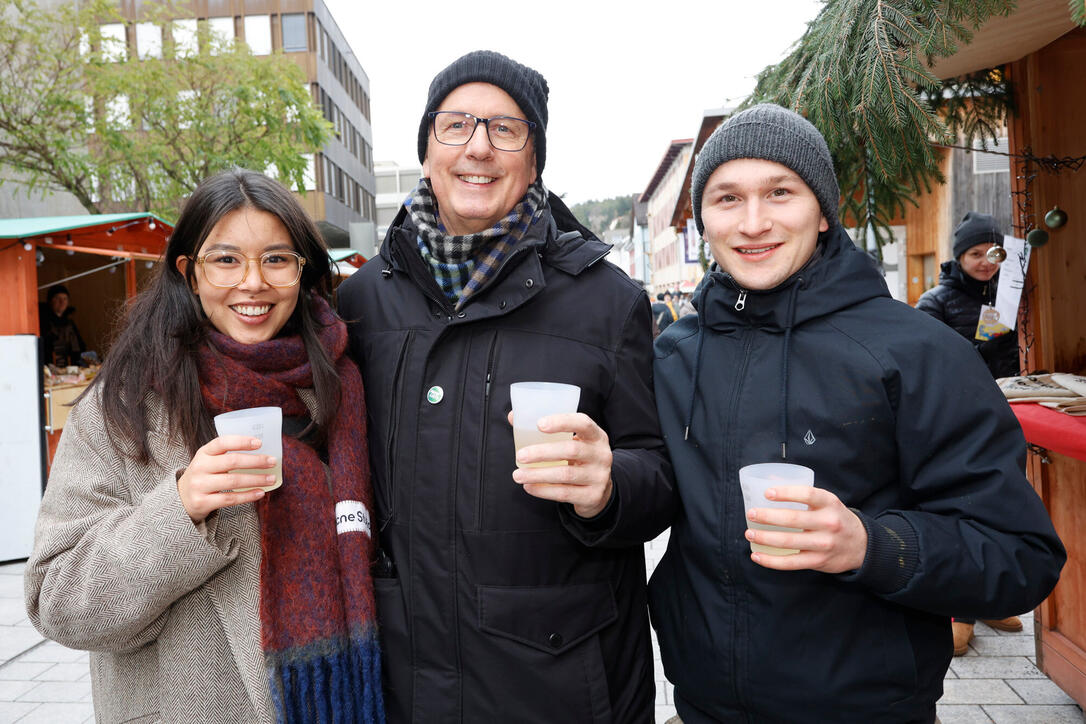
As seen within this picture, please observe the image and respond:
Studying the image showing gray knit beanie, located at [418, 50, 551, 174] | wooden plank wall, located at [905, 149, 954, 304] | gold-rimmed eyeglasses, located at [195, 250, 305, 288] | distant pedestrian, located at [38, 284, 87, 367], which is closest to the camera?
gold-rimmed eyeglasses, located at [195, 250, 305, 288]

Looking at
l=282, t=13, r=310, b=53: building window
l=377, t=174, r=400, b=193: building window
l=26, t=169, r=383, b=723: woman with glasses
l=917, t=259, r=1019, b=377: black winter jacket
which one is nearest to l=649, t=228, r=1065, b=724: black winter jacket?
l=26, t=169, r=383, b=723: woman with glasses

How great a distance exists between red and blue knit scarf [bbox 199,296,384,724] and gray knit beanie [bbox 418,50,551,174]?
80 centimetres

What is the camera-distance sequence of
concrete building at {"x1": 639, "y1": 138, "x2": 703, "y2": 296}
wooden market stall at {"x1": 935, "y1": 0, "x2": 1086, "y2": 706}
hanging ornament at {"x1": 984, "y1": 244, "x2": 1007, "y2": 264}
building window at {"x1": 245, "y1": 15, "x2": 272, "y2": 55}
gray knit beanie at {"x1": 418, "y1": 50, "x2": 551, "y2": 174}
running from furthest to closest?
concrete building at {"x1": 639, "y1": 138, "x2": 703, "y2": 296}, building window at {"x1": 245, "y1": 15, "x2": 272, "y2": 55}, hanging ornament at {"x1": 984, "y1": 244, "x2": 1007, "y2": 264}, wooden market stall at {"x1": 935, "y1": 0, "x2": 1086, "y2": 706}, gray knit beanie at {"x1": 418, "y1": 50, "x2": 551, "y2": 174}

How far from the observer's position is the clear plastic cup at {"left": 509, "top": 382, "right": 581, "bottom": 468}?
1617mm

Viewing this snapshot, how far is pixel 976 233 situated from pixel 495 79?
15.6 feet

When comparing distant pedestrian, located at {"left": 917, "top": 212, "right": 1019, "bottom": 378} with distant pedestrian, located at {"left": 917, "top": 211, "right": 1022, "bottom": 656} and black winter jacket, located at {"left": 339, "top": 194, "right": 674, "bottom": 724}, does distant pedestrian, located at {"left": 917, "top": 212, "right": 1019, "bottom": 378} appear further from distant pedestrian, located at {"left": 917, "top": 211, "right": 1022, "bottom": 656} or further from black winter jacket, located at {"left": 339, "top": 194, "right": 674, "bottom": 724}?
black winter jacket, located at {"left": 339, "top": 194, "right": 674, "bottom": 724}

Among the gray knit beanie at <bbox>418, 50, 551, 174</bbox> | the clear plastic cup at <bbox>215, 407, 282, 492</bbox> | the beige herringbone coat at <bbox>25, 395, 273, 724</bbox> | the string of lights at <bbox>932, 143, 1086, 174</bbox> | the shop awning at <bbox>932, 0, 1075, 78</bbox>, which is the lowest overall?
the beige herringbone coat at <bbox>25, 395, 273, 724</bbox>

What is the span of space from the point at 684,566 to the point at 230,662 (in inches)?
42.5

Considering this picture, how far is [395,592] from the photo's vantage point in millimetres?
1934

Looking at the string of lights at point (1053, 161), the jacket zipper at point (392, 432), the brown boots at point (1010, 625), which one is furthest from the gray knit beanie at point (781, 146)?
the brown boots at point (1010, 625)

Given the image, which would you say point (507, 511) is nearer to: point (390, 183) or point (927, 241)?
point (927, 241)

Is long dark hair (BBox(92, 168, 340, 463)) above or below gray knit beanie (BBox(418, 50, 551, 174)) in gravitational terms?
below

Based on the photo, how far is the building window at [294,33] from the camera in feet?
119

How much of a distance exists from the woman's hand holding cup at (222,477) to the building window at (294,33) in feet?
128
